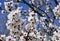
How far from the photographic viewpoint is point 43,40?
4680mm

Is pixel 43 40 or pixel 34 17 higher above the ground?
pixel 34 17

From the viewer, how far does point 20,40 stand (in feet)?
14.3

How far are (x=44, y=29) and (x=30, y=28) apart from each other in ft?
12.6

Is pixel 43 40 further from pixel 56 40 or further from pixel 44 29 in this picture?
pixel 44 29

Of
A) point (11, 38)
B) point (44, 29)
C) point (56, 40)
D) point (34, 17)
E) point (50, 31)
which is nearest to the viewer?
point (11, 38)

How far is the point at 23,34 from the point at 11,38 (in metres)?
0.29

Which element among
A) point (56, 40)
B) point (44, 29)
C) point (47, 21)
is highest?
point (56, 40)

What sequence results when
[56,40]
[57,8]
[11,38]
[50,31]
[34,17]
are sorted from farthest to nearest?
[50,31] → [57,8] → [56,40] → [34,17] → [11,38]

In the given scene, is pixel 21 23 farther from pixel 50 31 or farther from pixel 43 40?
pixel 50 31

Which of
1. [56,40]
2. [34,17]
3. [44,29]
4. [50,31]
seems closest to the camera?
[34,17]

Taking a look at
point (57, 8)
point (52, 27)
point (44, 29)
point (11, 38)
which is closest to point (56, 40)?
point (11, 38)

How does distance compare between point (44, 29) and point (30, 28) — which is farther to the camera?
point (44, 29)

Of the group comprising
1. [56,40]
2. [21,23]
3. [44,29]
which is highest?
[21,23]

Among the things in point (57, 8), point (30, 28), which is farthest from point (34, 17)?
point (57, 8)
